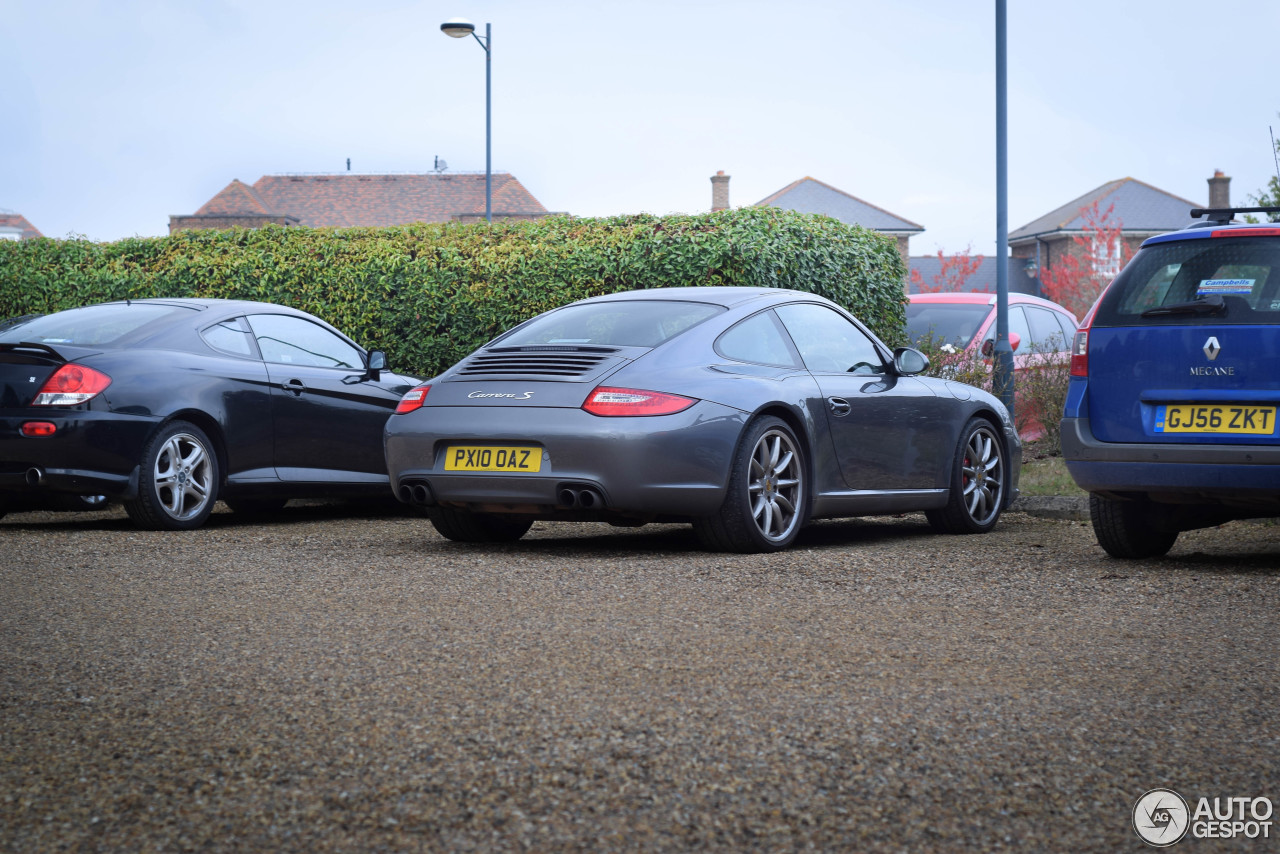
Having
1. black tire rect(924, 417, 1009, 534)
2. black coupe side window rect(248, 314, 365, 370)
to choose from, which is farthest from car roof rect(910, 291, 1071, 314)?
black coupe side window rect(248, 314, 365, 370)

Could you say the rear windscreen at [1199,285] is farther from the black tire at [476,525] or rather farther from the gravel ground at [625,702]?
the black tire at [476,525]

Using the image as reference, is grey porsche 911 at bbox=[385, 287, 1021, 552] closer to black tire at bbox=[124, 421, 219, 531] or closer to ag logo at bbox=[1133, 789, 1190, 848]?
black tire at bbox=[124, 421, 219, 531]

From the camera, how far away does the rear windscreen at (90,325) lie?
8695 mm

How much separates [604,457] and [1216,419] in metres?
2.75

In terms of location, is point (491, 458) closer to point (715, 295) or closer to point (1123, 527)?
point (715, 295)

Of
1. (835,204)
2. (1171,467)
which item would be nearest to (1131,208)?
(835,204)

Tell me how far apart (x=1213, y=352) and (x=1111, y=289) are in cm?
65

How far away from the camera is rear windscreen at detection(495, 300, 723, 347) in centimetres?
741

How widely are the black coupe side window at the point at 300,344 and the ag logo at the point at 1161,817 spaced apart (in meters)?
7.23

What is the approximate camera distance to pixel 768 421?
724cm

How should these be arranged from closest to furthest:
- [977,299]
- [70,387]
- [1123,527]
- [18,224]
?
[1123,527] → [70,387] → [977,299] → [18,224]

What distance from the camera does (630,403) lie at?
269 inches

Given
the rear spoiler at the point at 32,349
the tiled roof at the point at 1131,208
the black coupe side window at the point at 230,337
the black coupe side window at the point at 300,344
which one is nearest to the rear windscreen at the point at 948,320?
the black coupe side window at the point at 300,344

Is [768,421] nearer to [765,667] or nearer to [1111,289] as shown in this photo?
[1111,289]
